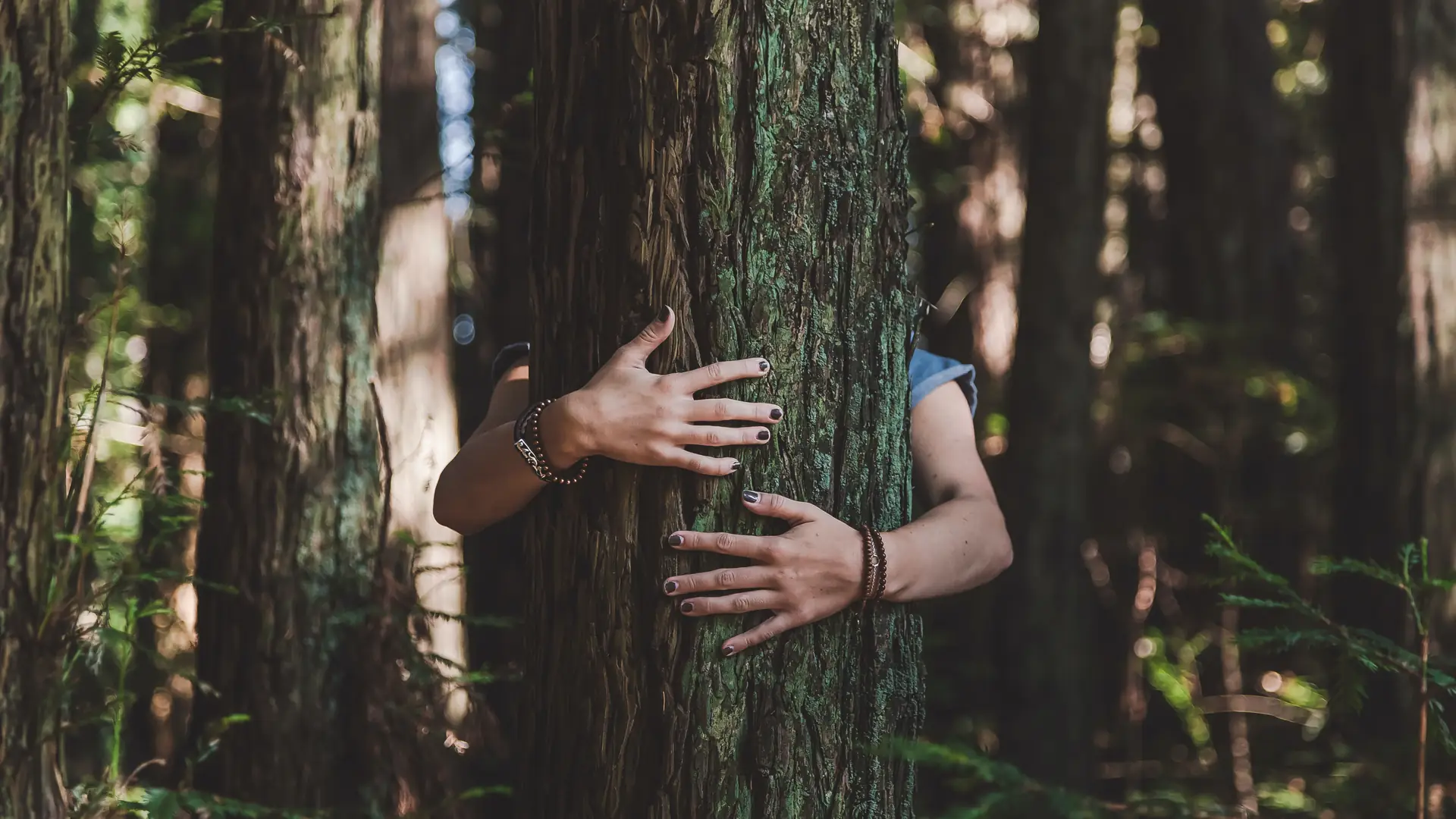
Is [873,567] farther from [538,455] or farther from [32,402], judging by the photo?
[32,402]

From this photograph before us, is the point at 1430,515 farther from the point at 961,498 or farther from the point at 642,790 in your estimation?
the point at 642,790

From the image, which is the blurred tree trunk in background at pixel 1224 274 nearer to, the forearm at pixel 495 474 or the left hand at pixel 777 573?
the left hand at pixel 777 573

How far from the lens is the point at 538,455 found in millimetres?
2135

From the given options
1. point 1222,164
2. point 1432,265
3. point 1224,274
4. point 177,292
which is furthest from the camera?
point 177,292

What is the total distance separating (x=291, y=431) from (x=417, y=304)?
155 centimetres

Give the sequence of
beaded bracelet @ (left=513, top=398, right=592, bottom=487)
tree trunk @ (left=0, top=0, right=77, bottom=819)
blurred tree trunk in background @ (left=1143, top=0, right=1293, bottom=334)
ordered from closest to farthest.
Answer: beaded bracelet @ (left=513, top=398, right=592, bottom=487) → tree trunk @ (left=0, top=0, right=77, bottom=819) → blurred tree trunk in background @ (left=1143, top=0, right=1293, bottom=334)

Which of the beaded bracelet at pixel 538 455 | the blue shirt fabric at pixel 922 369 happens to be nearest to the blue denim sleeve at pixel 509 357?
the blue shirt fabric at pixel 922 369

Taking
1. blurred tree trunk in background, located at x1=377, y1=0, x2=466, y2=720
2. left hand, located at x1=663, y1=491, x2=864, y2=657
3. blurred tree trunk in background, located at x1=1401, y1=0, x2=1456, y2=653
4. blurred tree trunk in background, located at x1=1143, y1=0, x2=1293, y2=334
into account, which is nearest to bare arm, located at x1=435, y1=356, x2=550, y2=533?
left hand, located at x1=663, y1=491, x2=864, y2=657

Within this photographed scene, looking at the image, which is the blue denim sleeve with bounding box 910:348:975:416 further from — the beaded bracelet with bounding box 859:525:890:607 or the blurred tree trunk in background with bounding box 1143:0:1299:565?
the blurred tree trunk in background with bounding box 1143:0:1299:565

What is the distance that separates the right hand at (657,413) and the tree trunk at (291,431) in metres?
2.13

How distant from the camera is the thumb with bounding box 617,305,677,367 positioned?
207 cm

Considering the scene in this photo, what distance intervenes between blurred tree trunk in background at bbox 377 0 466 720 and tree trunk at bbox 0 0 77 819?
2204 millimetres

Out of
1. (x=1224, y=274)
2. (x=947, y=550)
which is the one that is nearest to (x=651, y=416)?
(x=947, y=550)

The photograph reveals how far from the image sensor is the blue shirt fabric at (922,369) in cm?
257
